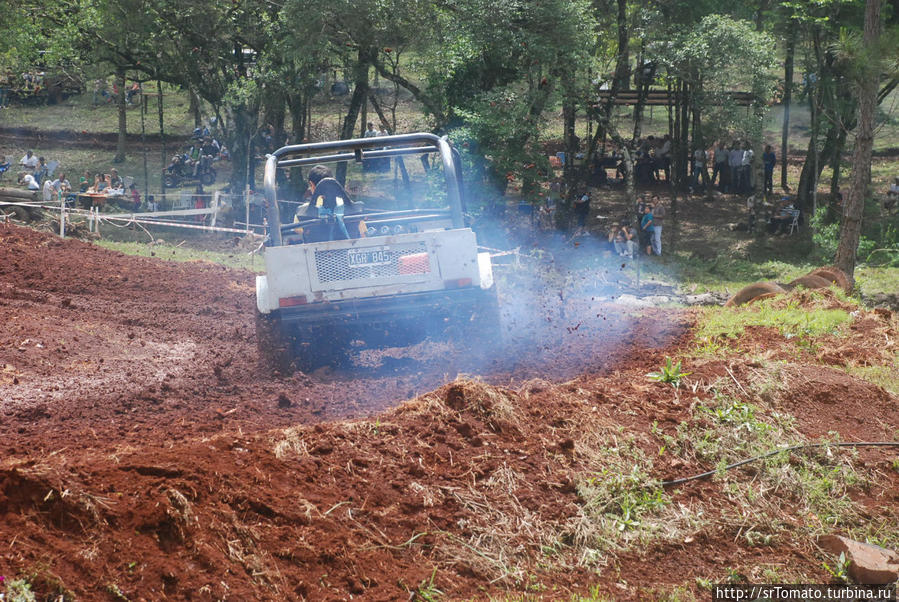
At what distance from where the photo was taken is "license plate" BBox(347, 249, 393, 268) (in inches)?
313

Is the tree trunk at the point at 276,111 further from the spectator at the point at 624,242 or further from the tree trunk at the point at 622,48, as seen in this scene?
the spectator at the point at 624,242

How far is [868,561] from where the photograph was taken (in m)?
4.73

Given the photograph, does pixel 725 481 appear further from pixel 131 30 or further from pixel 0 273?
pixel 131 30

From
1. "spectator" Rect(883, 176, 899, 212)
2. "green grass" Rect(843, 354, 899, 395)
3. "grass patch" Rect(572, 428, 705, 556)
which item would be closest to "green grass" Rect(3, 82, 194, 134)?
"spectator" Rect(883, 176, 899, 212)

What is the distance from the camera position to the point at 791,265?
20.5 m

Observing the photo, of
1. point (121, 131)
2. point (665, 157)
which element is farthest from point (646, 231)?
point (121, 131)

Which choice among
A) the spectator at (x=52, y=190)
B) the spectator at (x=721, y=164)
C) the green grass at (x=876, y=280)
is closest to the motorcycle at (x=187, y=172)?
the spectator at (x=52, y=190)

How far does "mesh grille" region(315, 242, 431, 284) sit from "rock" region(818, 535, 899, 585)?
14.5 ft

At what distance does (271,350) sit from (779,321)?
5984mm

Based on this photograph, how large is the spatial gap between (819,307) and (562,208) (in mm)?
12520

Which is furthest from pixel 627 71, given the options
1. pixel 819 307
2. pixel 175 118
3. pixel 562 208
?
pixel 175 118

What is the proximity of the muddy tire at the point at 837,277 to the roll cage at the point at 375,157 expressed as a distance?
21.7ft

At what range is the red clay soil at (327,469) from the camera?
4.11 m

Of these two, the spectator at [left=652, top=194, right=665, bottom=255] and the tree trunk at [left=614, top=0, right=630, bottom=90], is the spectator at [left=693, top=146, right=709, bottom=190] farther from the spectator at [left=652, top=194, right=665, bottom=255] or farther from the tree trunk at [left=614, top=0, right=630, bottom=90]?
the spectator at [left=652, top=194, right=665, bottom=255]
